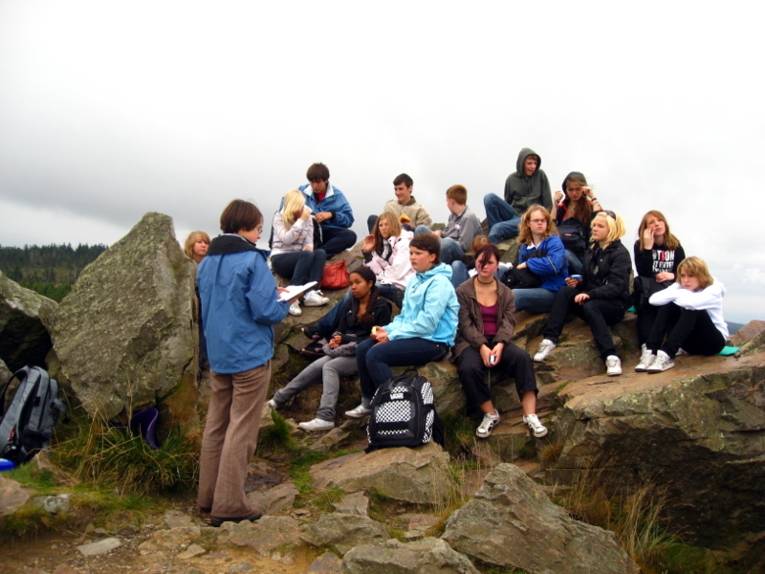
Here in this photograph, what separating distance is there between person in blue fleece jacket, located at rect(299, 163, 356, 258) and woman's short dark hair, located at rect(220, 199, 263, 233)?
5944 mm

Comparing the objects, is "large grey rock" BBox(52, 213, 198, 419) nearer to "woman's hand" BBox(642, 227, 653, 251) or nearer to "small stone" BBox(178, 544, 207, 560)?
"small stone" BBox(178, 544, 207, 560)

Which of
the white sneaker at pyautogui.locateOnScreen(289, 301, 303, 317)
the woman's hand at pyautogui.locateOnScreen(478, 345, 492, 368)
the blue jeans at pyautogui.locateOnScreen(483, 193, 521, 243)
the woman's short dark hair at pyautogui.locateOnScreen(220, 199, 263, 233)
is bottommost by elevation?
the woman's hand at pyautogui.locateOnScreen(478, 345, 492, 368)

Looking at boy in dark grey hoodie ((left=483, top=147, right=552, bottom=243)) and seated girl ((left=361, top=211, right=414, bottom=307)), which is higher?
boy in dark grey hoodie ((left=483, top=147, right=552, bottom=243))

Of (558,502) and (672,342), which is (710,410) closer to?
(672,342)

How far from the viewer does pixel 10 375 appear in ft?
25.7

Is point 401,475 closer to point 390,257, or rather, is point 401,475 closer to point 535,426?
point 535,426

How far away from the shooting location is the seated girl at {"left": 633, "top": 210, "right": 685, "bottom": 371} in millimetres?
9055

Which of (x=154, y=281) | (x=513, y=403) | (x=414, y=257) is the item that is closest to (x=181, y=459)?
(x=154, y=281)

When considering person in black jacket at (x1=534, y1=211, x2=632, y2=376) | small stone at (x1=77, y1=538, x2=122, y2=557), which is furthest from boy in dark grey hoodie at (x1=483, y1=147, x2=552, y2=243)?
small stone at (x1=77, y1=538, x2=122, y2=557)

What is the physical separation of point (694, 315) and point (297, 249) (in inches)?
273

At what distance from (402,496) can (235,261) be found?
3.05 meters

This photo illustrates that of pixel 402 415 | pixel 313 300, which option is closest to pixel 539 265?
pixel 402 415

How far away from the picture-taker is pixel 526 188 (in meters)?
14.0

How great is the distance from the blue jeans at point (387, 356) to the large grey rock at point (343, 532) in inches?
95.0
